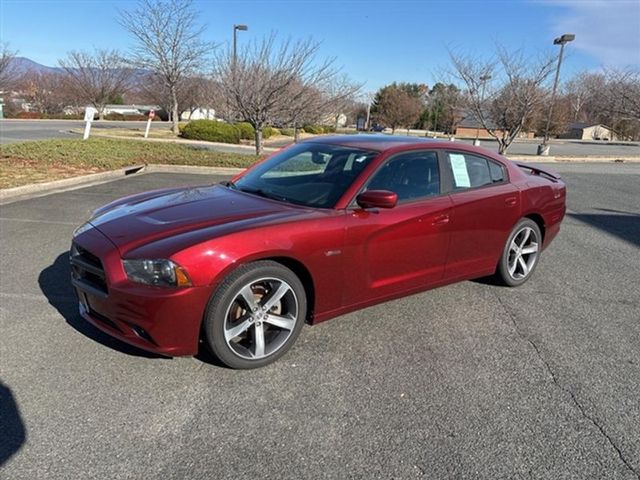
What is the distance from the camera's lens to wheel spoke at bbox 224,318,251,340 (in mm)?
2896

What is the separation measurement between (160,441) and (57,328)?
164cm

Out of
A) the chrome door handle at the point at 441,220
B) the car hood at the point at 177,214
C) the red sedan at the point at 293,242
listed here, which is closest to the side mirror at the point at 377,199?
the red sedan at the point at 293,242

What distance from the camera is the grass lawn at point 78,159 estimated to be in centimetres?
976

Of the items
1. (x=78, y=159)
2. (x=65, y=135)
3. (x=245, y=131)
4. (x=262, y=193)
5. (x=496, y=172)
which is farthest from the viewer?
(x=245, y=131)

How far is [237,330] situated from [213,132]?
23.7 m

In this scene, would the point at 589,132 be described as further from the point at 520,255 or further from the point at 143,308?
the point at 143,308

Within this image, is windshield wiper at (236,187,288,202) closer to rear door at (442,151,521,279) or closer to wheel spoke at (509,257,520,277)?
rear door at (442,151,521,279)

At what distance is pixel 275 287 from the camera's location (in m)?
3.04

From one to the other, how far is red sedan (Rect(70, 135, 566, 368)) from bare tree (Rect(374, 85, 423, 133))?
48.2m

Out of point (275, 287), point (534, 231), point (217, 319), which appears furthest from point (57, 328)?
point (534, 231)

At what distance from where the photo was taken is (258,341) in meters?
3.02

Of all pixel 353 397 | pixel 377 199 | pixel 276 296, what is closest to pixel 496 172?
pixel 377 199

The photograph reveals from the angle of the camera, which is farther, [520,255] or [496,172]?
[520,255]


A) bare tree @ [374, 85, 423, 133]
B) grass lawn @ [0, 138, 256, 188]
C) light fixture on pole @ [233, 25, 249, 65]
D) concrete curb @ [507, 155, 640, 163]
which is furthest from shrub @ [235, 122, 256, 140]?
bare tree @ [374, 85, 423, 133]
